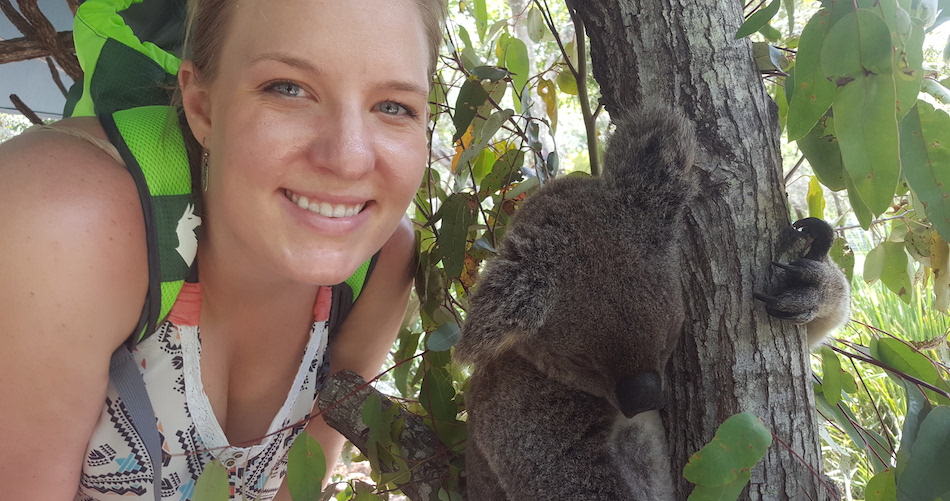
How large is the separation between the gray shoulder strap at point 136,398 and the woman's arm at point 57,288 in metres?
0.03

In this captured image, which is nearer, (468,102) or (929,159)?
(929,159)

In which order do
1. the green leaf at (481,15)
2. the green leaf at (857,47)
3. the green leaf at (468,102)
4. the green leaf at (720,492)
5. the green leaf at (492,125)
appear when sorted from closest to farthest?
1. the green leaf at (857,47)
2. the green leaf at (720,492)
3. the green leaf at (492,125)
4. the green leaf at (468,102)
5. the green leaf at (481,15)

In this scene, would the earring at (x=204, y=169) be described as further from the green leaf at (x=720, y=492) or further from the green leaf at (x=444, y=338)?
the green leaf at (x=720, y=492)

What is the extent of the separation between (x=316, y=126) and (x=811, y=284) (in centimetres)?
87

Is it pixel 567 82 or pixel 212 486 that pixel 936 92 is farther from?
pixel 212 486

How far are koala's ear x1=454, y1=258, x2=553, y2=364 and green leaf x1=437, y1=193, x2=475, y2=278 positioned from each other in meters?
0.32

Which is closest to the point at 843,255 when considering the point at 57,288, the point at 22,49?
the point at 57,288

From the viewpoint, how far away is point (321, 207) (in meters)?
1.17

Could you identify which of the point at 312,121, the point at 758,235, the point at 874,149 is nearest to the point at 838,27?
the point at 874,149

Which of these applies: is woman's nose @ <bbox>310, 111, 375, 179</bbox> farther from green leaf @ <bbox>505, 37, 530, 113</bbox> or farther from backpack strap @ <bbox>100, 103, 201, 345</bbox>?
green leaf @ <bbox>505, 37, 530, 113</bbox>

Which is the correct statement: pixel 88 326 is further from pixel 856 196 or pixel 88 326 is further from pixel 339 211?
pixel 856 196

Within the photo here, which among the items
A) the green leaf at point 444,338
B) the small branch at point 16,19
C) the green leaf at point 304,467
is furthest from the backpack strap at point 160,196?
the small branch at point 16,19

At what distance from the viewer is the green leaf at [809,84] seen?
0.84m

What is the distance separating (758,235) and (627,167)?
0.25 metres
